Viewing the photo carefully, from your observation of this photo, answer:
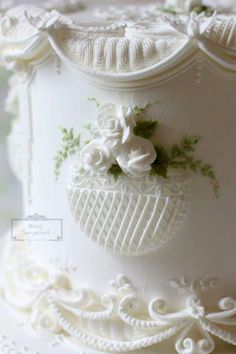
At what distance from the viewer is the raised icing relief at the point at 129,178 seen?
1371 mm

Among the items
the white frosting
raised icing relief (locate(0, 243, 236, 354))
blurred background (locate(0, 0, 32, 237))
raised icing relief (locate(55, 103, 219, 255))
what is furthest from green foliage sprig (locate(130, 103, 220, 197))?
blurred background (locate(0, 0, 32, 237))

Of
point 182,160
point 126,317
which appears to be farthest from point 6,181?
point 182,160

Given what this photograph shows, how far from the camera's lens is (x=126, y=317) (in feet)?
4.92

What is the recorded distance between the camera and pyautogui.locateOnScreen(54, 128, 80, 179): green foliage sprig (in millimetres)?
1468

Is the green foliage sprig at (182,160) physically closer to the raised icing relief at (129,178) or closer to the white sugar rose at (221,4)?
the raised icing relief at (129,178)

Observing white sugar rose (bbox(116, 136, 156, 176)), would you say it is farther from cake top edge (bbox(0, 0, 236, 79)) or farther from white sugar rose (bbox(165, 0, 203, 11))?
white sugar rose (bbox(165, 0, 203, 11))

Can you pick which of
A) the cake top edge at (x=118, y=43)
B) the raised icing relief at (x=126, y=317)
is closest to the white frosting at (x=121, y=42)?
the cake top edge at (x=118, y=43)

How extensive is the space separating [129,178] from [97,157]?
0.28ft

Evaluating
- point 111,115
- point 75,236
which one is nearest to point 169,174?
point 111,115

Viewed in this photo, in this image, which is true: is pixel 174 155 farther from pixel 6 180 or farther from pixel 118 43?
pixel 6 180

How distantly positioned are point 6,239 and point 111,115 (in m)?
0.76

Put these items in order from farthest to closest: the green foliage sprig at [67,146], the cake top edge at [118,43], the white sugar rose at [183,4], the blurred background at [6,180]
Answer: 1. the blurred background at [6,180]
2. the white sugar rose at [183,4]
3. the green foliage sprig at [67,146]
4. the cake top edge at [118,43]

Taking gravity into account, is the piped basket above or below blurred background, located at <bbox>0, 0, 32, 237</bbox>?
below

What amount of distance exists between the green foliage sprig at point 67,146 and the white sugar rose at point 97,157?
0.07 m
